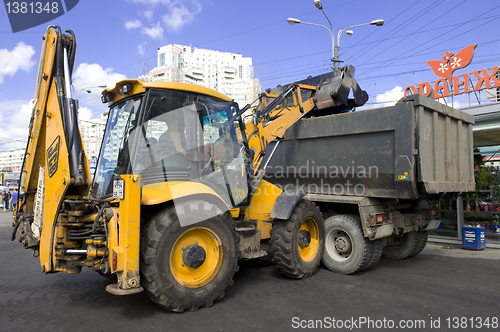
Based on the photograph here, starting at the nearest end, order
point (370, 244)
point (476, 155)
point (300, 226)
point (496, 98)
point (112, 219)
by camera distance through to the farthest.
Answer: point (112, 219) < point (300, 226) < point (370, 244) < point (476, 155) < point (496, 98)

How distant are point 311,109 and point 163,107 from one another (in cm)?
369

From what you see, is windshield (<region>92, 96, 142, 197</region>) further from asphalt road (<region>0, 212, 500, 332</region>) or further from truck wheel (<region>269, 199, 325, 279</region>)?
truck wheel (<region>269, 199, 325, 279</region>)

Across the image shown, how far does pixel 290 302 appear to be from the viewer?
4.32m

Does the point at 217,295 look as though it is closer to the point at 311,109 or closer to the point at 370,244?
the point at 370,244

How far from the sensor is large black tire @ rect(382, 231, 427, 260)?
7.01 metres

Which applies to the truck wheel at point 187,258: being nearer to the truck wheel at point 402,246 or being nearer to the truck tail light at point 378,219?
the truck tail light at point 378,219

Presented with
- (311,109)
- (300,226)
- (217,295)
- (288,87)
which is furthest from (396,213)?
(217,295)

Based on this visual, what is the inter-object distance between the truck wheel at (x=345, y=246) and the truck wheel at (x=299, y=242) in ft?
1.42

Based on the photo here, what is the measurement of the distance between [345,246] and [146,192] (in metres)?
3.75

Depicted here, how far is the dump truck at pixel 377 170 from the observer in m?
5.38

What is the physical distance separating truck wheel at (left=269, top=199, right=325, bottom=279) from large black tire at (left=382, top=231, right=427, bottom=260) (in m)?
2.10

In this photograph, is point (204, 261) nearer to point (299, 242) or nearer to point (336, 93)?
point (299, 242)

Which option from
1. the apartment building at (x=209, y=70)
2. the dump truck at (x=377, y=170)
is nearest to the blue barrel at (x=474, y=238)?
the dump truck at (x=377, y=170)

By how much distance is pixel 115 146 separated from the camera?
14.0 feet
